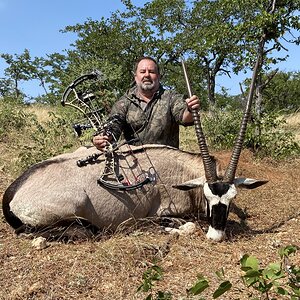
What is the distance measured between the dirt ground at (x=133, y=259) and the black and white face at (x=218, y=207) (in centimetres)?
10

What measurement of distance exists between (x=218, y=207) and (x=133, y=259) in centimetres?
105

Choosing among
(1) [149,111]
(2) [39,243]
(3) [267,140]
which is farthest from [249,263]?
(3) [267,140]

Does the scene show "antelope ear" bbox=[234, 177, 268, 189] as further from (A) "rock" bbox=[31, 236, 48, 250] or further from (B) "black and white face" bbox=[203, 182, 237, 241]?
(A) "rock" bbox=[31, 236, 48, 250]

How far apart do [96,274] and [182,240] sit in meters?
1.05

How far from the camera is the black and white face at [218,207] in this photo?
4102 millimetres

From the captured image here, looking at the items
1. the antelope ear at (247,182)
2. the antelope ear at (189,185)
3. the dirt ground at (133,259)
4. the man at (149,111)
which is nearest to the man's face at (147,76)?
the man at (149,111)

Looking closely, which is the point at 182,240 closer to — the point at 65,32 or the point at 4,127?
the point at 4,127

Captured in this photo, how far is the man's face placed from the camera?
18.1 feet

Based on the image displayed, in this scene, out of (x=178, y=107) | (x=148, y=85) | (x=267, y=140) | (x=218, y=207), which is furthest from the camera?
(x=267, y=140)

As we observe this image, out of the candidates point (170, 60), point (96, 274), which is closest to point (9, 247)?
point (96, 274)

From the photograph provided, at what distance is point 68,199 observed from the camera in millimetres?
4137

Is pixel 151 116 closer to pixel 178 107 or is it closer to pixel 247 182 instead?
pixel 178 107

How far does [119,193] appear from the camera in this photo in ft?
14.7

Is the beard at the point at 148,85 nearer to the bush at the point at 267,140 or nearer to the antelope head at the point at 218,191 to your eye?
the antelope head at the point at 218,191
